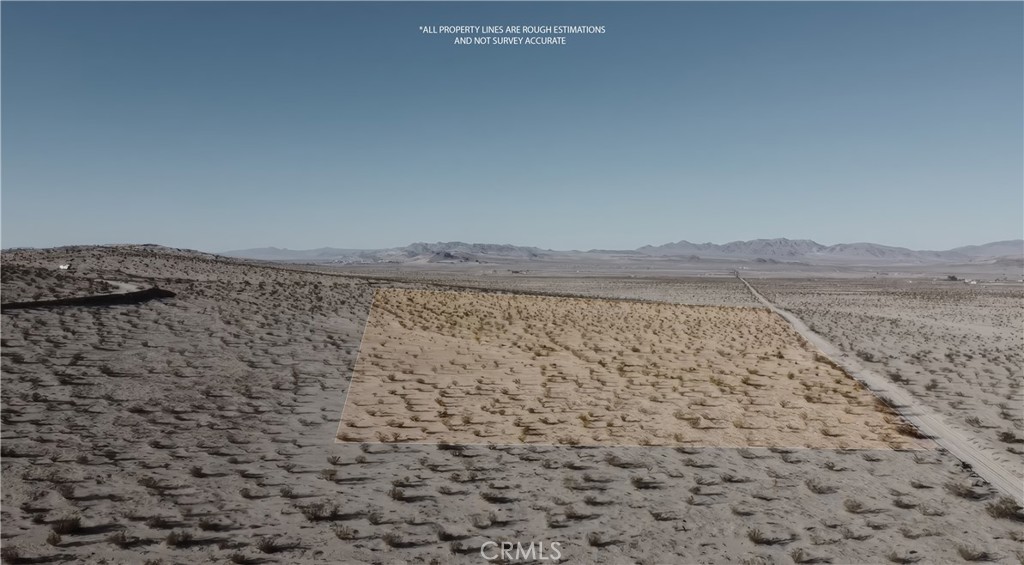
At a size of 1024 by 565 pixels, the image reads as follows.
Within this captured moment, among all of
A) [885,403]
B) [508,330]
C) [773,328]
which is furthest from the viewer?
[773,328]

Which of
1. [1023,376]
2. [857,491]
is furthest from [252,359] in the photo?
[1023,376]

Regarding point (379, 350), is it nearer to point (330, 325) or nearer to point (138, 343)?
point (330, 325)

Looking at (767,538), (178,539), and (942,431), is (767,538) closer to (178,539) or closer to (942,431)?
(178,539)

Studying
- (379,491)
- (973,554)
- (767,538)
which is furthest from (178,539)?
(973,554)
